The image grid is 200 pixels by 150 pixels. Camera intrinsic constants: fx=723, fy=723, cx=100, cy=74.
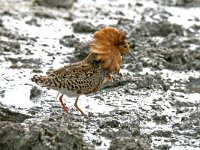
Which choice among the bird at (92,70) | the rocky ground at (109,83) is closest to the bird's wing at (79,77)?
the bird at (92,70)

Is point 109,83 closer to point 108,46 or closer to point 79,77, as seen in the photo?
point 108,46

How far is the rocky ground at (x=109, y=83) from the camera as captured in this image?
8492mm

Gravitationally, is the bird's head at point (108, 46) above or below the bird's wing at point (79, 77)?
above

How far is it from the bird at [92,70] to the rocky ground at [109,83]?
0.39 meters

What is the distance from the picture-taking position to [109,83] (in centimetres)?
1120

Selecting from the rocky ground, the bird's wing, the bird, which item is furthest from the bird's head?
Result: the rocky ground

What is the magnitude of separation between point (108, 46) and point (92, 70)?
0.42 meters

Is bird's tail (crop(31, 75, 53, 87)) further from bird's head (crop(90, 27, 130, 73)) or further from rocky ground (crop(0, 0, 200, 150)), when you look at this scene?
bird's head (crop(90, 27, 130, 73))

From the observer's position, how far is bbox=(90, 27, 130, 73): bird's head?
31.7ft

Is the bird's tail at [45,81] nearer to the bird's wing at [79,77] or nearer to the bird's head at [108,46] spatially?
the bird's wing at [79,77]

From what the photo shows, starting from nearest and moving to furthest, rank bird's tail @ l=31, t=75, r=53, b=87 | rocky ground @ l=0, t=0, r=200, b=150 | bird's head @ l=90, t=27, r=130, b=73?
1. rocky ground @ l=0, t=0, r=200, b=150
2. bird's tail @ l=31, t=75, r=53, b=87
3. bird's head @ l=90, t=27, r=130, b=73

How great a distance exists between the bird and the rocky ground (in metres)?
0.39

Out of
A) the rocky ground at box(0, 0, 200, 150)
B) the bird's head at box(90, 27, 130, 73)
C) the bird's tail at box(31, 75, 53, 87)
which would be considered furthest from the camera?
the bird's head at box(90, 27, 130, 73)

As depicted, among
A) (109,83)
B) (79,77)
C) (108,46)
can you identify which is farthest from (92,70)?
(109,83)
